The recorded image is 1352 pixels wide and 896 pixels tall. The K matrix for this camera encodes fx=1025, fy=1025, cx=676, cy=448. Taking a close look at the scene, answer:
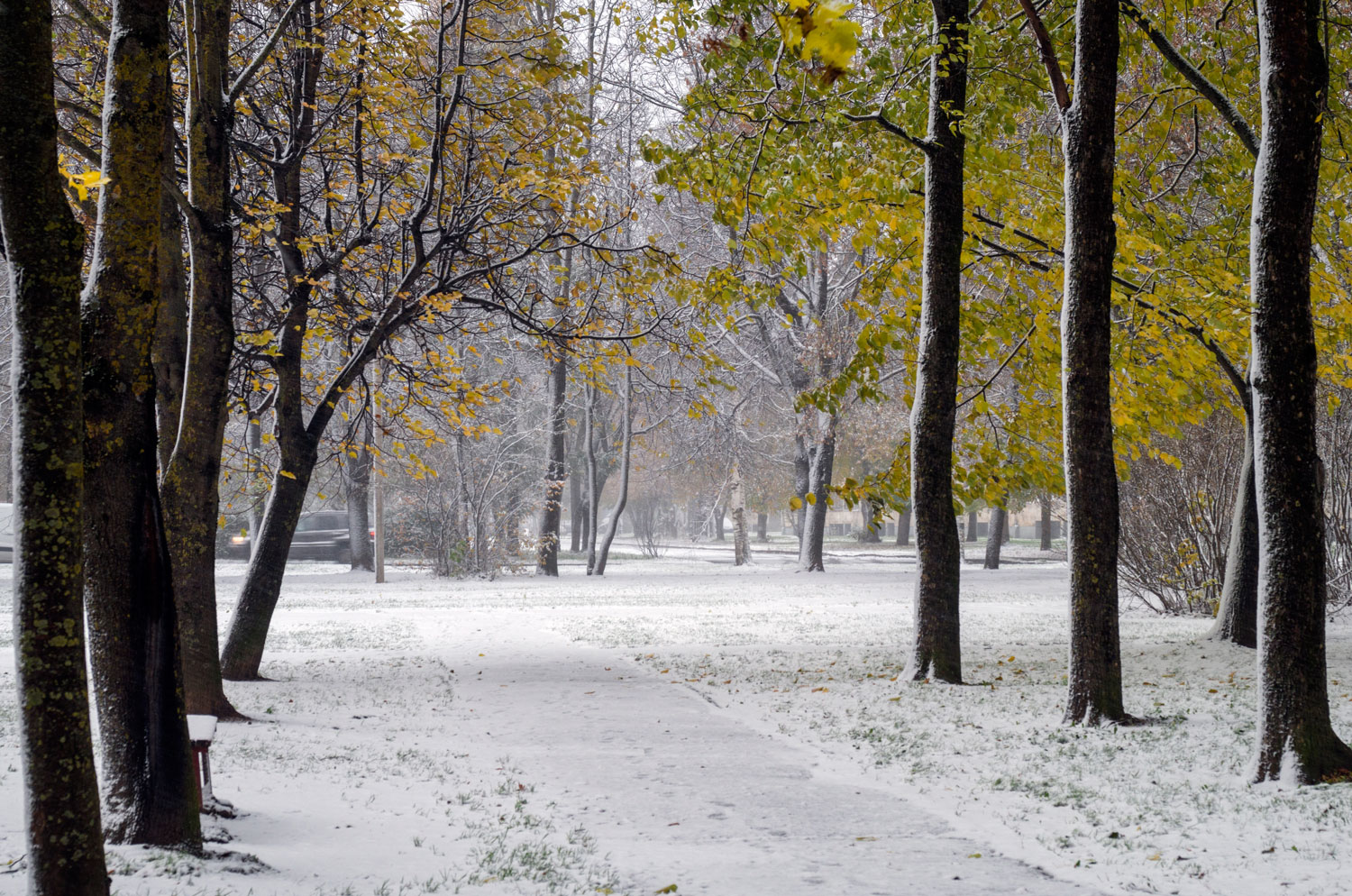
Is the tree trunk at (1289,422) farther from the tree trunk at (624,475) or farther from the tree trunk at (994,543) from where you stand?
the tree trunk at (994,543)

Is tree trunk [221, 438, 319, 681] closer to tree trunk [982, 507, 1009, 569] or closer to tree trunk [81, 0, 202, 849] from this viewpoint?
tree trunk [81, 0, 202, 849]

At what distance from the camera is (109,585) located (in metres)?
4.09

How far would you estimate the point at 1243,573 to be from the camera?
35.4 feet

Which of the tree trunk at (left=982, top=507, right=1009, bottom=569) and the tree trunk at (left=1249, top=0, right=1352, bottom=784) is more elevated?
the tree trunk at (left=1249, top=0, right=1352, bottom=784)

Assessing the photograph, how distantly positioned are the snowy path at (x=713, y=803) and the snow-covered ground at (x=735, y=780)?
0.02 meters

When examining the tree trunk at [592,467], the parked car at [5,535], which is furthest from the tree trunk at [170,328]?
the parked car at [5,535]

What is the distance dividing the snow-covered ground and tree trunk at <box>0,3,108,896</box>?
79cm

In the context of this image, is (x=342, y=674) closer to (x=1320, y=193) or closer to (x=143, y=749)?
(x=143, y=749)

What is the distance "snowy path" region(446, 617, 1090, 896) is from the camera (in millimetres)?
4375

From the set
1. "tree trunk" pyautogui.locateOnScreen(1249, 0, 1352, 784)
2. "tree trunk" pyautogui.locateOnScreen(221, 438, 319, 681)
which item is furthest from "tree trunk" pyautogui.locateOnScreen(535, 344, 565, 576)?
"tree trunk" pyautogui.locateOnScreen(1249, 0, 1352, 784)

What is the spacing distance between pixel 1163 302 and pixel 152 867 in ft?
27.7

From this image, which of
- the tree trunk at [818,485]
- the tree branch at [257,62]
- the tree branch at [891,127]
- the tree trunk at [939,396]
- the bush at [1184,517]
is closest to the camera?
the tree branch at [257,62]

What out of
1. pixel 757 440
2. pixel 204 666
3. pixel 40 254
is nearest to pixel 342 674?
pixel 204 666

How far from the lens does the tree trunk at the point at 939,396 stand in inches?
353
